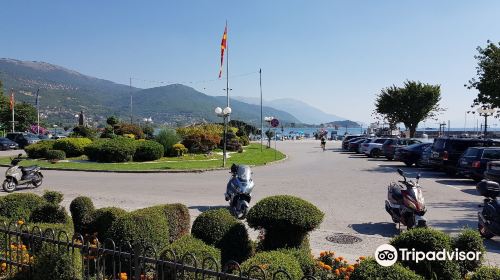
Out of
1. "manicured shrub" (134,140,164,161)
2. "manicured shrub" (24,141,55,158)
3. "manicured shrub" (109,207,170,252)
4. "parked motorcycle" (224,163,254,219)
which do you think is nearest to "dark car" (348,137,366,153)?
"manicured shrub" (134,140,164,161)

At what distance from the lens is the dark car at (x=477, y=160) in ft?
55.5

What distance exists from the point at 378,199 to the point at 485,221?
5296 millimetres

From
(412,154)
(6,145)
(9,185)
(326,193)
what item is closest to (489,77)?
(412,154)

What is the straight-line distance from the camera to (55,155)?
26.3 meters

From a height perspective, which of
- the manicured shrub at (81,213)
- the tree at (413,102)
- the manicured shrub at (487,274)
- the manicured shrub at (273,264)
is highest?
the tree at (413,102)

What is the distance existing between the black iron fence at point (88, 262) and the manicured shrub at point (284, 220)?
115 centimetres

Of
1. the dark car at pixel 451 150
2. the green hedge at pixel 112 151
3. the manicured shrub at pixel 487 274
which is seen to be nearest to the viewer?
the manicured shrub at pixel 487 274

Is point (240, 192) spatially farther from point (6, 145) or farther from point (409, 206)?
point (6, 145)

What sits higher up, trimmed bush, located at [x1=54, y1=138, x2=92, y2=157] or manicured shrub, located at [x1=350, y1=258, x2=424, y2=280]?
manicured shrub, located at [x1=350, y1=258, x2=424, y2=280]

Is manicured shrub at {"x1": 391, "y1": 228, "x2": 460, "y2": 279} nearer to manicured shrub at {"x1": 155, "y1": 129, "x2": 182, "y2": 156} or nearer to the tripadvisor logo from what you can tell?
the tripadvisor logo

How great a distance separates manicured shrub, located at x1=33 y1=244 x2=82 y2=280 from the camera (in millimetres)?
4832

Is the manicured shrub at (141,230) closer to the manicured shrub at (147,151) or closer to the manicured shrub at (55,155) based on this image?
the manicured shrub at (147,151)

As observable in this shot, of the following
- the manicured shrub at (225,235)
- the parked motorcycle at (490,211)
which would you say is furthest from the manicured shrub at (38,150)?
the parked motorcycle at (490,211)

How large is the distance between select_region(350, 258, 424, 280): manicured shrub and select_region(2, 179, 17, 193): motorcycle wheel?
590 inches
